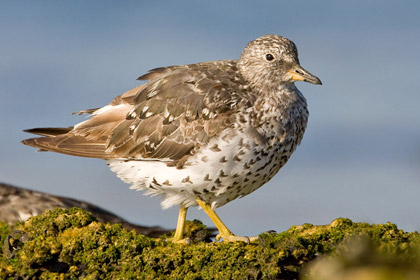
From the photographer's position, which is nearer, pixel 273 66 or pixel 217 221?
pixel 273 66

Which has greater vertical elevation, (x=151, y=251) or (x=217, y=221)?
(x=217, y=221)

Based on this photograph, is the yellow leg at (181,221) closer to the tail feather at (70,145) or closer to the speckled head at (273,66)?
the tail feather at (70,145)

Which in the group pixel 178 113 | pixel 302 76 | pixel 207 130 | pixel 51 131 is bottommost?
pixel 51 131

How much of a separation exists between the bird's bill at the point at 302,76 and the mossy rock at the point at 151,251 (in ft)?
5.99

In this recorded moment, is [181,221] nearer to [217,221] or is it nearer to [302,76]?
[217,221]

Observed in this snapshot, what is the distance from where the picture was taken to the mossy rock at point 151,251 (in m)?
6.32

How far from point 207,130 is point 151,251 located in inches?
65.2

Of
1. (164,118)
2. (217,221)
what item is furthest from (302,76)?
(217,221)

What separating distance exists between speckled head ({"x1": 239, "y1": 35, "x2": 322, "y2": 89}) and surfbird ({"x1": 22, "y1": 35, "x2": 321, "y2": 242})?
0.01m

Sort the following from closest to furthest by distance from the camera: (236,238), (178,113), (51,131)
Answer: (236,238), (178,113), (51,131)

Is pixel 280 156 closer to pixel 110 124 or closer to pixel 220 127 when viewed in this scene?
pixel 220 127

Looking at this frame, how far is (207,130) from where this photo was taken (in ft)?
23.8

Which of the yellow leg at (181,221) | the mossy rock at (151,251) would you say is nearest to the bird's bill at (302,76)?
the mossy rock at (151,251)

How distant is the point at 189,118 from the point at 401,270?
6.39 m
